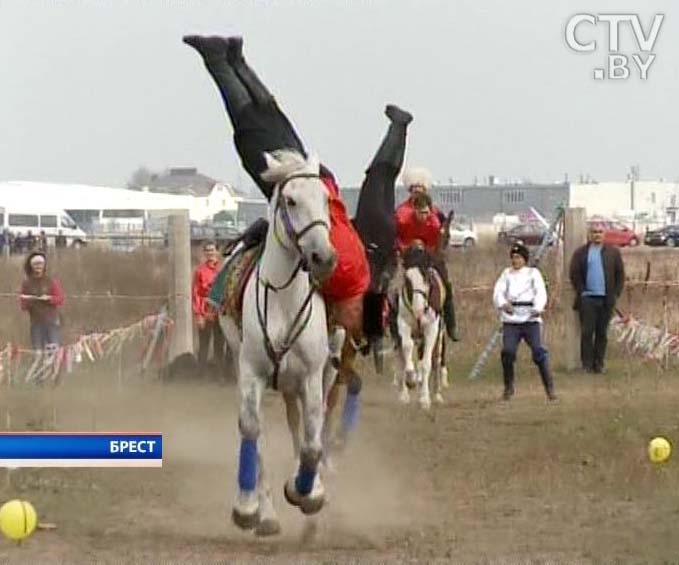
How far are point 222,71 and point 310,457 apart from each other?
2529 millimetres

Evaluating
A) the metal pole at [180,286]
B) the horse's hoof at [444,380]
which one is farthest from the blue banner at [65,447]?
the metal pole at [180,286]

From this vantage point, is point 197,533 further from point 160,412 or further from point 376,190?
point 160,412

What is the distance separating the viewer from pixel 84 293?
20531 millimetres

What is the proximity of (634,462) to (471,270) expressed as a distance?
46.0ft

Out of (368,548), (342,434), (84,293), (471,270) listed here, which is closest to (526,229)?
(471,270)

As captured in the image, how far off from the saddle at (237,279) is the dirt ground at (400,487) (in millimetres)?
1248

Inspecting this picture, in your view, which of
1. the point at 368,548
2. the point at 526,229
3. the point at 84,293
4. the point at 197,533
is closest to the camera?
the point at 368,548

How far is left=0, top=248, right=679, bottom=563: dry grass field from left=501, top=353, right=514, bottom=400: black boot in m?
0.18

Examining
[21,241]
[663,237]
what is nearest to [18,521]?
[21,241]

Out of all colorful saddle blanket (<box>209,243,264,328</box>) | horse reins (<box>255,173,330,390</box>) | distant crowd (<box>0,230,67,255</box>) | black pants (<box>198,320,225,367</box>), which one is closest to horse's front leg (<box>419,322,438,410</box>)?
black pants (<box>198,320,225,367</box>)

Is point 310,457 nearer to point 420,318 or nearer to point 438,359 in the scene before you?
point 420,318

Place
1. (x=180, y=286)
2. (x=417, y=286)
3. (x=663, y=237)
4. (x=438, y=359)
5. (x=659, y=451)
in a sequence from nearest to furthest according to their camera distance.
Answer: (x=659, y=451) < (x=417, y=286) < (x=438, y=359) < (x=180, y=286) < (x=663, y=237)

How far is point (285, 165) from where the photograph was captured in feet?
24.8

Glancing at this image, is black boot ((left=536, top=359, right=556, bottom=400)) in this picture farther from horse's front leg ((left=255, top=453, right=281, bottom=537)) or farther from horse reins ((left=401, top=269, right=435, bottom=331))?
horse's front leg ((left=255, top=453, right=281, bottom=537))
